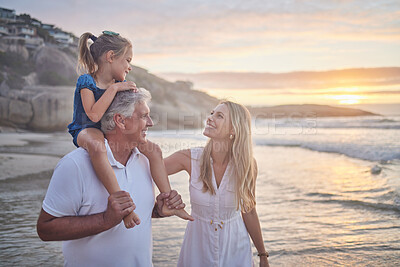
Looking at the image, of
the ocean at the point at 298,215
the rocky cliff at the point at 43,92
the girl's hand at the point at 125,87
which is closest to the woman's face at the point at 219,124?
the girl's hand at the point at 125,87

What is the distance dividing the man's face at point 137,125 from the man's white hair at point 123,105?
0.03m

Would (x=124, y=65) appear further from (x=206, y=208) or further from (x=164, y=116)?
(x=164, y=116)

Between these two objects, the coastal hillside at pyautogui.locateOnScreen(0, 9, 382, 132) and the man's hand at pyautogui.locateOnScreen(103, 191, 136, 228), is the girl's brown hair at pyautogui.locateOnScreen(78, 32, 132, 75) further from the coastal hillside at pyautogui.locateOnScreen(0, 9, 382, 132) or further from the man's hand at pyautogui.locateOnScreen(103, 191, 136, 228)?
the coastal hillside at pyautogui.locateOnScreen(0, 9, 382, 132)

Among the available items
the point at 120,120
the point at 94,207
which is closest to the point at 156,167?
the point at 120,120

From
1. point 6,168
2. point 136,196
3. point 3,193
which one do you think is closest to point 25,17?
point 6,168

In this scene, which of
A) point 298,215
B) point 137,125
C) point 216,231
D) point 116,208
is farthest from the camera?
point 298,215

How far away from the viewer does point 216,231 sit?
270 cm

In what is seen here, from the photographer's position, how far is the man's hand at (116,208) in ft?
5.78

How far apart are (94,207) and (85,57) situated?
156cm

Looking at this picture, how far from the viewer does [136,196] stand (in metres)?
2.02

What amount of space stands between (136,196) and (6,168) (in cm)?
820

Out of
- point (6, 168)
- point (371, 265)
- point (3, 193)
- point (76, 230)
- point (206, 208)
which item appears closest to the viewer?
point (76, 230)

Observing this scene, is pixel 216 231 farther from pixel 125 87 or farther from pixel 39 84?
pixel 39 84

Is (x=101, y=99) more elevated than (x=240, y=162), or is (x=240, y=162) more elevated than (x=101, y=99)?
(x=101, y=99)
